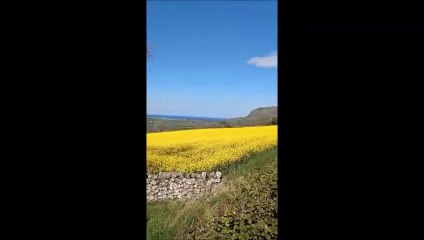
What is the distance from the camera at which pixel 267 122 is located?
11617mm

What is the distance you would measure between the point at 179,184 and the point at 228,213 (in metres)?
1.74

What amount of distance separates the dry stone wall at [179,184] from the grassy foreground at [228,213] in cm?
22

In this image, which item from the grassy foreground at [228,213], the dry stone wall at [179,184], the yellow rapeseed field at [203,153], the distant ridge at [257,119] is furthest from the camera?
the distant ridge at [257,119]

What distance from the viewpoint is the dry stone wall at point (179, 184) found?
5.76 metres

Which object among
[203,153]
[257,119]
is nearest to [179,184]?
[203,153]

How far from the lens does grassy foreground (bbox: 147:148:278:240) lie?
4.07 metres

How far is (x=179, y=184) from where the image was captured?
239 inches

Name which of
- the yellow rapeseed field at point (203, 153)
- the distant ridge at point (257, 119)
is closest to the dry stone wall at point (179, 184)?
the yellow rapeseed field at point (203, 153)

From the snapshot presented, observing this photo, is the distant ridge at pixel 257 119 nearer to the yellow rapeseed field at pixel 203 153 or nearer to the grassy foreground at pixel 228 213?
the yellow rapeseed field at pixel 203 153

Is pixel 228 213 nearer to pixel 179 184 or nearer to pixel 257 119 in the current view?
pixel 179 184

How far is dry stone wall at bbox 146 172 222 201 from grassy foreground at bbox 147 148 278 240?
218mm

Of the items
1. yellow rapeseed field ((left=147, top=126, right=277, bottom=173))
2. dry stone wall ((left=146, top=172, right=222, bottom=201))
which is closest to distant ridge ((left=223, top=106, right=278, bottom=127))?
yellow rapeseed field ((left=147, top=126, right=277, bottom=173))
